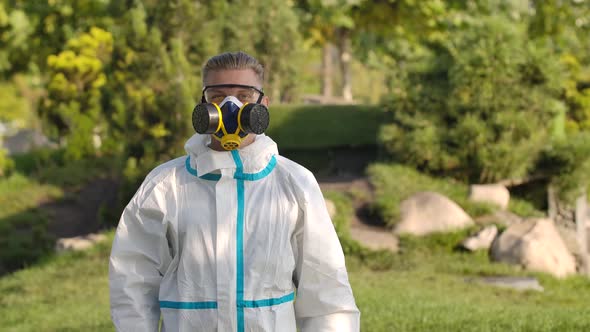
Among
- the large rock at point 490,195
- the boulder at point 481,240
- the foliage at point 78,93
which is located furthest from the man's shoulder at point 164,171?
the foliage at point 78,93

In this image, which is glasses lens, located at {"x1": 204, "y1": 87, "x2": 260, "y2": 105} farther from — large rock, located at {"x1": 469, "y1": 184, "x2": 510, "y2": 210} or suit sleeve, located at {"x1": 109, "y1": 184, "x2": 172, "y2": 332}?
large rock, located at {"x1": 469, "y1": 184, "x2": 510, "y2": 210}

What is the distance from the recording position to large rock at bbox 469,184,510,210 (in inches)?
486

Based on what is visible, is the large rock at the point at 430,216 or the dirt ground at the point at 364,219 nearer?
the dirt ground at the point at 364,219

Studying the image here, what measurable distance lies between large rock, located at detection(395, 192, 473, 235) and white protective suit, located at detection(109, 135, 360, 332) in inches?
335

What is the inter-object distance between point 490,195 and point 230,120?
1015cm

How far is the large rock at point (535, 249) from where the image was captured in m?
10.5

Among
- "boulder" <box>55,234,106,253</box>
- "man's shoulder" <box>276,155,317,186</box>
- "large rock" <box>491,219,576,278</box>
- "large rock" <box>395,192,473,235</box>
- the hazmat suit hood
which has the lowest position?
"boulder" <box>55,234,106,253</box>

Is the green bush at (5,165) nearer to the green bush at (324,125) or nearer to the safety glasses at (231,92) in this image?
the green bush at (324,125)

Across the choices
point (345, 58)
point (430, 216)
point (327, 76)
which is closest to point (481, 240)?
point (430, 216)

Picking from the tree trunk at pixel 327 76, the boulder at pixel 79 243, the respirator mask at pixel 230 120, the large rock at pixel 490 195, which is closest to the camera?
the respirator mask at pixel 230 120

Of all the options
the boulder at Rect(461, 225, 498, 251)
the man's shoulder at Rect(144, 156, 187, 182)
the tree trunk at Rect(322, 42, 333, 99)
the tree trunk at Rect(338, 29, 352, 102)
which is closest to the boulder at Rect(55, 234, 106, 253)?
the boulder at Rect(461, 225, 498, 251)

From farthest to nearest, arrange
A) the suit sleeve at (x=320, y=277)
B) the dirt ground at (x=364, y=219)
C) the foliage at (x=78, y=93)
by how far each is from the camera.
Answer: the foliage at (x=78, y=93) → the dirt ground at (x=364, y=219) → the suit sleeve at (x=320, y=277)

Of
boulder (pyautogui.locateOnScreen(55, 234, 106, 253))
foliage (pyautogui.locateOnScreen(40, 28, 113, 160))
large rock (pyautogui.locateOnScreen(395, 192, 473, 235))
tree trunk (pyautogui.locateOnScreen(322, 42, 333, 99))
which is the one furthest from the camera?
tree trunk (pyautogui.locateOnScreen(322, 42, 333, 99))

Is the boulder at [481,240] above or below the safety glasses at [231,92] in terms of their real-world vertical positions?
below
